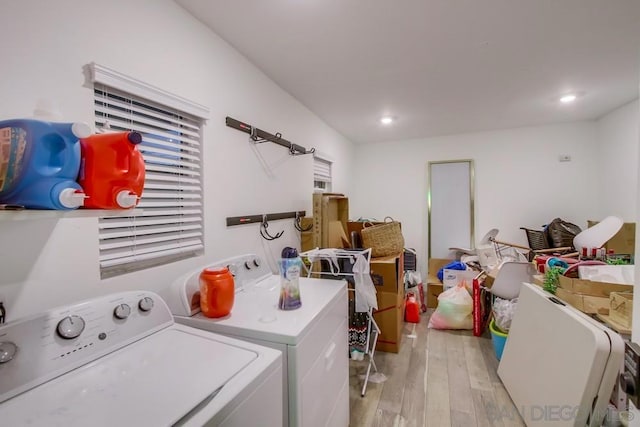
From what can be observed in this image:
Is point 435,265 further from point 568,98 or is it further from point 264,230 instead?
point 264,230

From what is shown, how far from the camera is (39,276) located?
95 cm

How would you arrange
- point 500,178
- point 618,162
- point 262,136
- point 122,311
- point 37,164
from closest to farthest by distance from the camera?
point 37,164
point 122,311
point 262,136
point 618,162
point 500,178

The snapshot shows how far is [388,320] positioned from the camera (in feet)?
8.61

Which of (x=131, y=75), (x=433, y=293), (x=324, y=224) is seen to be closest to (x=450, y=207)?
(x=433, y=293)

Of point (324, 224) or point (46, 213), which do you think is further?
point (324, 224)

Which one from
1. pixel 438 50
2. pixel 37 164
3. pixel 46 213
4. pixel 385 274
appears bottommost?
pixel 385 274

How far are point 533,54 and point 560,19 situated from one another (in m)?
0.40

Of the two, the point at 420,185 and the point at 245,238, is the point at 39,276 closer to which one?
the point at 245,238

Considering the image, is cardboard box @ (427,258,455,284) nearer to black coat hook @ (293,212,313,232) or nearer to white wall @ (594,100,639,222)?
white wall @ (594,100,639,222)

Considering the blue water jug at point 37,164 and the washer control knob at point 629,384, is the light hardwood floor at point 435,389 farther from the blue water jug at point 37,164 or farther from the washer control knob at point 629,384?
the blue water jug at point 37,164

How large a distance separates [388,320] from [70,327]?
92.4 inches

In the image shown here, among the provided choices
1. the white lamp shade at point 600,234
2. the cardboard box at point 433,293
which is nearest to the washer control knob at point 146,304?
the white lamp shade at point 600,234

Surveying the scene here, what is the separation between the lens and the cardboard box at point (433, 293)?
12.0 ft

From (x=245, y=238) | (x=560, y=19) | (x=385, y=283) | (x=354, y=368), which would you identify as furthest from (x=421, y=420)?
(x=560, y=19)
